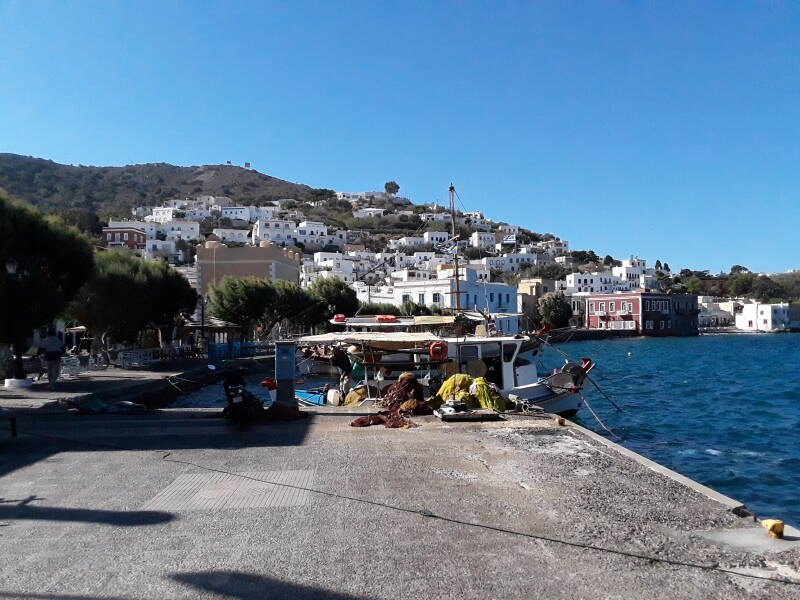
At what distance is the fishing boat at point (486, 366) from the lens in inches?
792

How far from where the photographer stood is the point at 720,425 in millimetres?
23297

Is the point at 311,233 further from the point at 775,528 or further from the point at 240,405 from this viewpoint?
the point at 775,528

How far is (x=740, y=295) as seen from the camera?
162m

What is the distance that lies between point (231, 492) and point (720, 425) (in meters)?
20.3

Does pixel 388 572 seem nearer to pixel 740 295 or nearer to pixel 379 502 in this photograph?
pixel 379 502

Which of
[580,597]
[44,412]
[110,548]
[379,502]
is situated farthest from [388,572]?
[44,412]

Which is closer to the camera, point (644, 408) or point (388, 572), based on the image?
point (388, 572)

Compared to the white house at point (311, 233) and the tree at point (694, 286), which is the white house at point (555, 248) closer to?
the tree at point (694, 286)

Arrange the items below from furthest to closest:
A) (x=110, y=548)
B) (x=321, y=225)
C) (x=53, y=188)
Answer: (x=53, y=188) → (x=321, y=225) → (x=110, y=548)

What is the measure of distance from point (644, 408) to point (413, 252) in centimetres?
13017

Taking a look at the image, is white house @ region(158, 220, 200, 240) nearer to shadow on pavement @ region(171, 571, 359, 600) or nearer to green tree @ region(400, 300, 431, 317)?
green tree @ region(400, 300, 431, 317)

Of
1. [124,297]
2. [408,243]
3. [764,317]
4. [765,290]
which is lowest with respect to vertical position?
[764,317]

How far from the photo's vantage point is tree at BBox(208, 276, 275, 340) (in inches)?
1880

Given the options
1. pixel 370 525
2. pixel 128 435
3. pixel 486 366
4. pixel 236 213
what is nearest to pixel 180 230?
pixel 236 213
